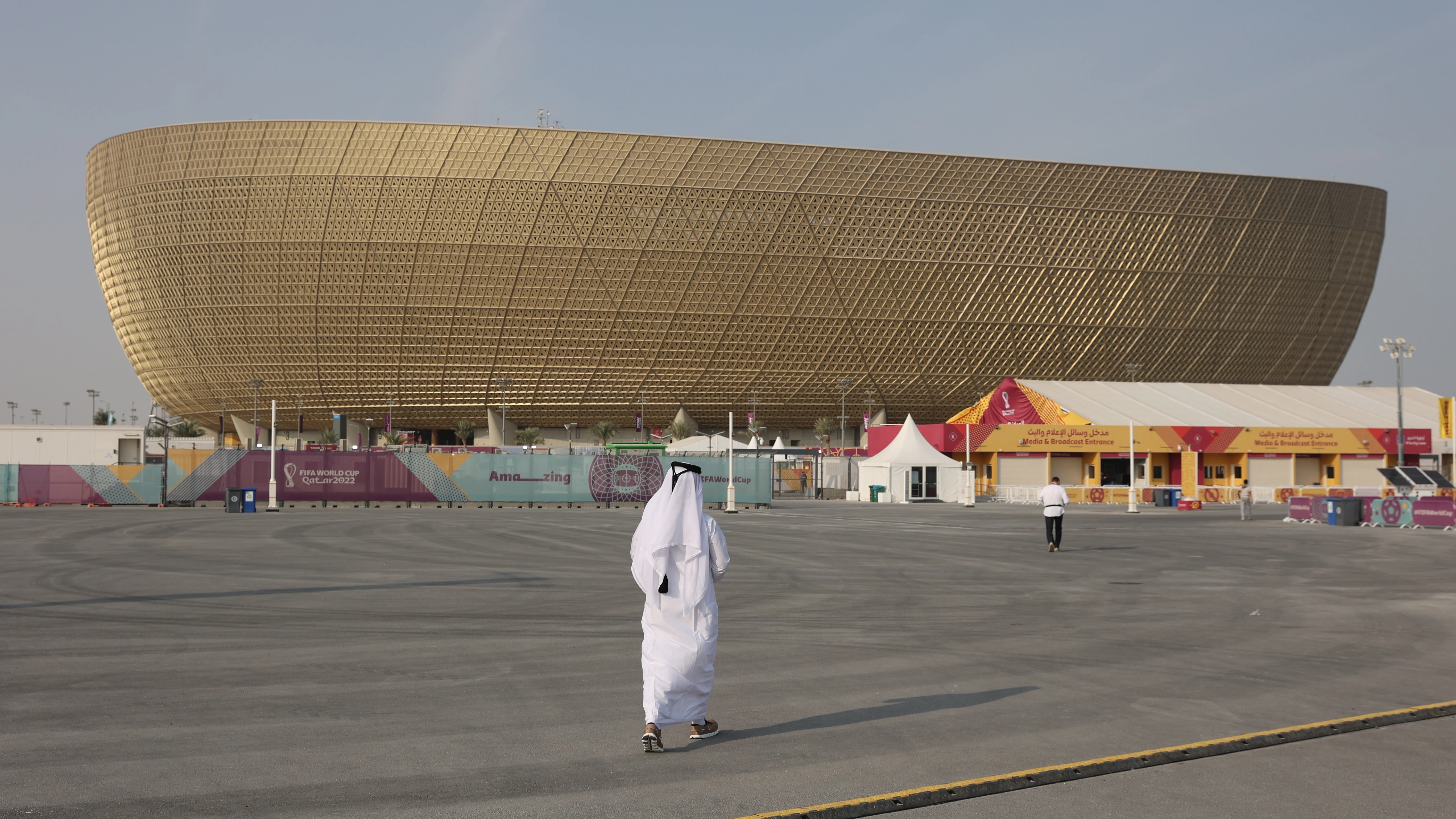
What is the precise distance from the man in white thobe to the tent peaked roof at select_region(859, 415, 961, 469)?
150 ft

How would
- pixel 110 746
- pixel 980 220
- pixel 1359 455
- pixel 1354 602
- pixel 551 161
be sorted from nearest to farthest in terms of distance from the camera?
pixel 110 746, pixel 1354 602, pixel 1359 455, pixel 551 161, pixel 980 220

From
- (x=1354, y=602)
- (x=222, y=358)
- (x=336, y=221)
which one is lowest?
(x=1354, y=602)

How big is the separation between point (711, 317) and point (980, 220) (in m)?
22.9

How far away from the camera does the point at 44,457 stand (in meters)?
65.7

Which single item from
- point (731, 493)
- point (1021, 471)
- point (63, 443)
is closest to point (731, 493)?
point (731, 493)

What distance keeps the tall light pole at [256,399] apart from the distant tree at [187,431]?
15.6m

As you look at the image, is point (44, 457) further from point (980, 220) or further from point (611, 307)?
point (980, 220)

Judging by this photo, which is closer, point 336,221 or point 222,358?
point 336,221

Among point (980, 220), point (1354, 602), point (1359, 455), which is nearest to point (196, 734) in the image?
point (1354, 602)

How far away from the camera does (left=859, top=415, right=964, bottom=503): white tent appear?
5238 cm

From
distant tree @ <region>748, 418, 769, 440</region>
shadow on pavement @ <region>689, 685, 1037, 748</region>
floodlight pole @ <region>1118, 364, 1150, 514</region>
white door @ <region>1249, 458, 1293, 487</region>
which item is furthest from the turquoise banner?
distant tree @ <region>748, 418, 769, 440</region>

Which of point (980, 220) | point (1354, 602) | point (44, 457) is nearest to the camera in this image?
point (1354, 602)

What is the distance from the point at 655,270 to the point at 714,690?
8054cm

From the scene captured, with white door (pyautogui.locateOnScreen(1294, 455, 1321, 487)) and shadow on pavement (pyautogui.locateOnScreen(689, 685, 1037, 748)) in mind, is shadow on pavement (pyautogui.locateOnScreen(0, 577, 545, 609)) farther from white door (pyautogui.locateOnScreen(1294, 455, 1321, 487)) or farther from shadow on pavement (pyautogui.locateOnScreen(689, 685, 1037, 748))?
white door (pyautogui.locateOnScreen(1294, 455, 1321, 487))
